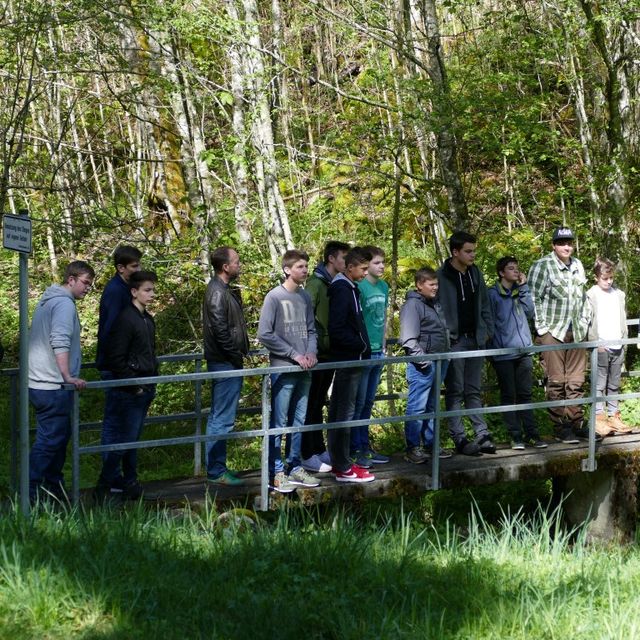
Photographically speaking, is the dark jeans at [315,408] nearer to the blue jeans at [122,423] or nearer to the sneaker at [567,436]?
the blue jeans at [122,423]

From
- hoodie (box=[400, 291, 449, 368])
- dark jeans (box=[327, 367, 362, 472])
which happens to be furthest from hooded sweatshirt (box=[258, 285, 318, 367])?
hoodie (box=[400, 291, 449, 368])

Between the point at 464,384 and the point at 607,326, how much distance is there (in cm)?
189

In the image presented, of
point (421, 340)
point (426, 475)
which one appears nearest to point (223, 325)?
point (421, 340)

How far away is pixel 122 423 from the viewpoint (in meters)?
7.82

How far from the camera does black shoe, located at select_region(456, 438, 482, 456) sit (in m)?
9.73

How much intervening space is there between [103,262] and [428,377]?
21.2 feet

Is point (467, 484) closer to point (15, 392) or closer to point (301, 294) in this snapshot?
point (301, 294)

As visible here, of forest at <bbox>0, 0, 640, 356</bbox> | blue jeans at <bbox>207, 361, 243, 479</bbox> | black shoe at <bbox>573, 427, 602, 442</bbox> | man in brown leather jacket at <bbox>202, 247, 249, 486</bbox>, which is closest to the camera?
man in brown leather jacket at <bbox>202, 247, 249, 486</bbox>

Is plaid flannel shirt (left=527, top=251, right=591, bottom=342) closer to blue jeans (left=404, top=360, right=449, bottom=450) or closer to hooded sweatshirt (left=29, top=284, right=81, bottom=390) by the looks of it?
blue jeans (left=404, top=360, right=449, bottom=450)

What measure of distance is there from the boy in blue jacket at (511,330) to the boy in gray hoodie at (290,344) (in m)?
2.21

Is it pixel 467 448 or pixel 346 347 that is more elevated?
pixel 346 347

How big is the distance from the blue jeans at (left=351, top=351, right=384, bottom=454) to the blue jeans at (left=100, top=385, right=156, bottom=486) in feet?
6.41

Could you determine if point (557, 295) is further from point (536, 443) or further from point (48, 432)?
point (48, 432)

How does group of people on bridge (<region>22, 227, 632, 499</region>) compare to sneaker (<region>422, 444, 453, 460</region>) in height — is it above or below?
above
